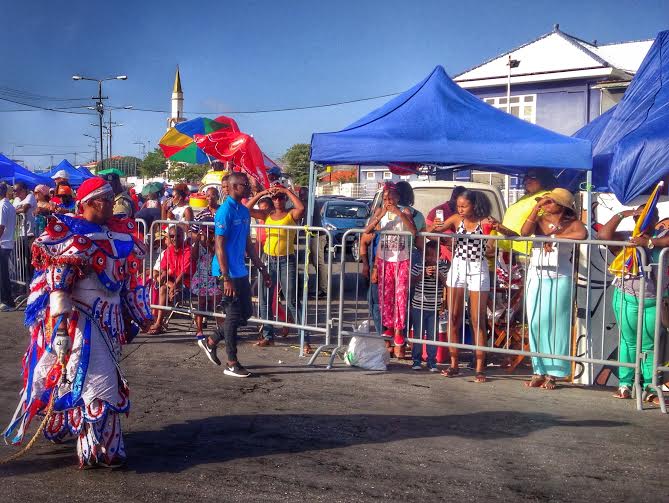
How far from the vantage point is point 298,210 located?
9.67 meters

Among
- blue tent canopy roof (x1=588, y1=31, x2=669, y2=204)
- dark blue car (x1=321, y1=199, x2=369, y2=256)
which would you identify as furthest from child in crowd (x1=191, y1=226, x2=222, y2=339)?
dark blue car (x1=321, y1=199, x2=369, y2=256)

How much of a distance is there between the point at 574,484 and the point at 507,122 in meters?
5.04

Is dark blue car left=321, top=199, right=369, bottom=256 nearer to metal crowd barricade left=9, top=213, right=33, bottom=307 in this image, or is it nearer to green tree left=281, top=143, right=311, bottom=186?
metal crowd barricade left=9, top=213, right=33, bottom=307

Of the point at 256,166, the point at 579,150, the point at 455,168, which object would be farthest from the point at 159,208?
the point at 579,150

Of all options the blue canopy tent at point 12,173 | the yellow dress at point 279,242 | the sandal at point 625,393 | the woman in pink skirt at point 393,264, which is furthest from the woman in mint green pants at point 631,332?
the blue canopy tent at point 12,173

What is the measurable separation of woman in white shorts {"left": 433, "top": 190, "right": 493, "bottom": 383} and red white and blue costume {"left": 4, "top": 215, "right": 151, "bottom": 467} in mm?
3804

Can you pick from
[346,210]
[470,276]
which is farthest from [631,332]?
[346,210]

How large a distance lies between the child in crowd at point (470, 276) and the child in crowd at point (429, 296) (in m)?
0.24

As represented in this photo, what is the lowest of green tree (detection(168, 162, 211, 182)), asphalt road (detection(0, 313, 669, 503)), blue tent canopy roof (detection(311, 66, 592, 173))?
asphalt road (detection(0, 313, 669, 503))

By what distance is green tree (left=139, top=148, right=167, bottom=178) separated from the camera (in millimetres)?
73000

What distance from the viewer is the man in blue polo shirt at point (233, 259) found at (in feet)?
24.8

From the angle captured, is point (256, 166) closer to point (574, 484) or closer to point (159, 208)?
point (159, 208)

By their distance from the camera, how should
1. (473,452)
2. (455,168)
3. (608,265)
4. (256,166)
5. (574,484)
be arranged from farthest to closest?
(256,166) → (455,168) → (608,265) → (473,452) → (574,484)

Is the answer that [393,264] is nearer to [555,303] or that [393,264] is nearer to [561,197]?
[555,303]
